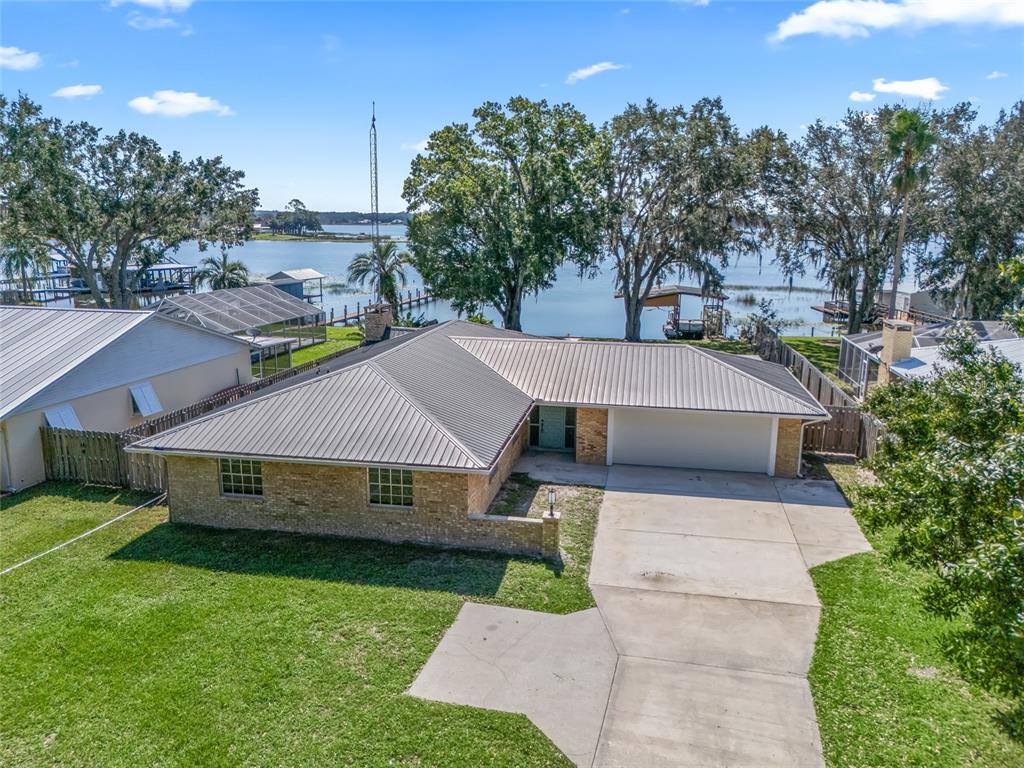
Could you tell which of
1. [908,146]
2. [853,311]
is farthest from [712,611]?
[853,311]

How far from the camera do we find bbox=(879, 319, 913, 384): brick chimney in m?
22.5

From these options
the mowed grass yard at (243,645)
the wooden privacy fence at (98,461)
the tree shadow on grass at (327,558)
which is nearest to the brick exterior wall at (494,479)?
the tree shadow on grass at (327,558)

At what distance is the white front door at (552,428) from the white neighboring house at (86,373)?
1135cm

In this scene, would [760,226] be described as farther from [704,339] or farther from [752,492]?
[752,492]

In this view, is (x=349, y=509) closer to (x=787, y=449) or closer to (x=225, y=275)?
(x=787, y=449)

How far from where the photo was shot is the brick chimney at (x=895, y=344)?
73.7 feet

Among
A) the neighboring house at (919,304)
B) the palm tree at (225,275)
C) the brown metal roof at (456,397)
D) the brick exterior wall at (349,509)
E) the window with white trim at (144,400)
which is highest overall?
the palm tree at (225,275)

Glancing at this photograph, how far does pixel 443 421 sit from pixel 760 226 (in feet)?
95.9

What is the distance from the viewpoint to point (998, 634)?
5.50 meters

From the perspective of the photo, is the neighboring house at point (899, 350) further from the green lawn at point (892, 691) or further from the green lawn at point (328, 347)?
the green lawn at point (328, 347)

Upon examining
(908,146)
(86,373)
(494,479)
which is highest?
(908,146)

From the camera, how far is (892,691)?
8859 mm

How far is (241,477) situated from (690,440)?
11087 millimetres

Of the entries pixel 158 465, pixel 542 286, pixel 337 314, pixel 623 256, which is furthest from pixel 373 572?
pixel 337 314
